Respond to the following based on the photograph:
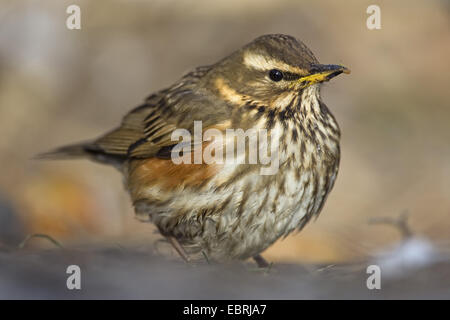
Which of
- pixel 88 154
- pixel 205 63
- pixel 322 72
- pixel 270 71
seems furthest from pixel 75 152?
pixel 205 63

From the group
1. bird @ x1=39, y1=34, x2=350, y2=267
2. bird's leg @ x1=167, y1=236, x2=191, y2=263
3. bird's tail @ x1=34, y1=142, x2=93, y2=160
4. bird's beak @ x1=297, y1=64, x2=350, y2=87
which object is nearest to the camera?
bird's beak @ x1=297, y1=64, x2=350, y2=87

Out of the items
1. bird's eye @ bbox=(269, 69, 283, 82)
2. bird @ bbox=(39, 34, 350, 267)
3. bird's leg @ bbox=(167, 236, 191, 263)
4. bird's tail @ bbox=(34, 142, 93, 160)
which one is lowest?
bird's leg @ bbox=(167, 236, 191, 263)

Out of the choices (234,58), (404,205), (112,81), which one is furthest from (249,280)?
(112,81)

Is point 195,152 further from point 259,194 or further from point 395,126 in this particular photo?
point 395,126

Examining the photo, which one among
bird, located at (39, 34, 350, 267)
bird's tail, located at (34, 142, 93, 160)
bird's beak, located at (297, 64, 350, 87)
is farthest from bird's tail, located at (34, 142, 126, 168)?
bird's beak, located at (297, 64, 350, 87)

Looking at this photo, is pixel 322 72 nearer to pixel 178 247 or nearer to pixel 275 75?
pixel 275 75

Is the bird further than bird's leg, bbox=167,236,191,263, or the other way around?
bird's leg, bbox=167,236,191,263

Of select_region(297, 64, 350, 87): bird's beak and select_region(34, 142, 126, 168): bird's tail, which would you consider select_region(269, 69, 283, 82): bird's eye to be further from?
select_region(34, 142, 126, 168): bird's tail

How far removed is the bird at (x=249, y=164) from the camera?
5078 mm

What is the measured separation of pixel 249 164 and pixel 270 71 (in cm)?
66

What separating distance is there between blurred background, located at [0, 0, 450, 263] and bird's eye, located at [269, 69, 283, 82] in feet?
13.9

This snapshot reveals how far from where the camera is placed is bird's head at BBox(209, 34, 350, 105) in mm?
4980

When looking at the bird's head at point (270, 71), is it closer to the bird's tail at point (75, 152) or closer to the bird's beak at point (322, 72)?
the bird's beak at point (322, 72)

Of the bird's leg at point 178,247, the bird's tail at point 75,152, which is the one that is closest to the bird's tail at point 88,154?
the bird's tail at point 75,152
